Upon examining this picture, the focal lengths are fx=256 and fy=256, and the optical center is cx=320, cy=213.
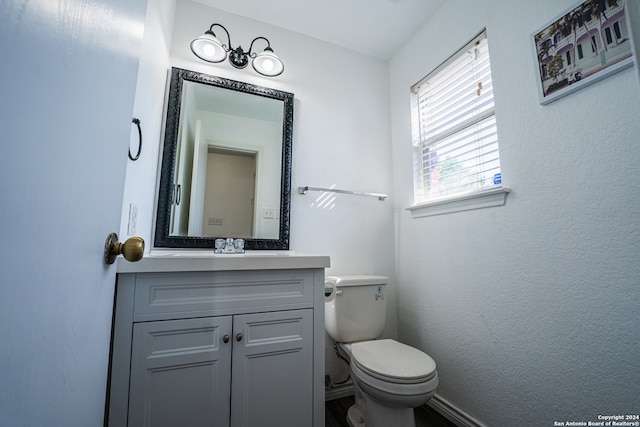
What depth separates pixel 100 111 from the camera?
0.42 meters

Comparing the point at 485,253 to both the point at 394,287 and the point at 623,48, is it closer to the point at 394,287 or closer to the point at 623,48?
the point at 394,287

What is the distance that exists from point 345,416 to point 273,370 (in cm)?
79

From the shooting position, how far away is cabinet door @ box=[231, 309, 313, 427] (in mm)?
930

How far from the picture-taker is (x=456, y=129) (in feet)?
5.06

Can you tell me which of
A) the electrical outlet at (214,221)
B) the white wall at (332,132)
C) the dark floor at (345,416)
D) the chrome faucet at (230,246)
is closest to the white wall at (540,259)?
the dark floor at (345,416)

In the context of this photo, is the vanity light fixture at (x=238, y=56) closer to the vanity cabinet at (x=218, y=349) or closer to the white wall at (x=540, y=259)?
the white wall at (x=540, y=259)

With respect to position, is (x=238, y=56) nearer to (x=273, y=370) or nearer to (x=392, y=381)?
(x=273, y=370)

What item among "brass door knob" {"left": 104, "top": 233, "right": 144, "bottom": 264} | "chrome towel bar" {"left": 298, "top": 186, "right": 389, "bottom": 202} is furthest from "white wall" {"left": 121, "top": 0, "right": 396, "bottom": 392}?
"brass door knob" {"left": 104, "top": 233, "right": 144, "bottom": 264}

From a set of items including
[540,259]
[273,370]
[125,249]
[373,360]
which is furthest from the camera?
[373,360]

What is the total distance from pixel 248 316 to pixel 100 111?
0.78 meters

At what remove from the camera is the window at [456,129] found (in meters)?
1.38

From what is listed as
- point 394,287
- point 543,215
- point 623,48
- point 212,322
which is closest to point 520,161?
point 543,215

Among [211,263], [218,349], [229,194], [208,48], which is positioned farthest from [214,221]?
[208,48]

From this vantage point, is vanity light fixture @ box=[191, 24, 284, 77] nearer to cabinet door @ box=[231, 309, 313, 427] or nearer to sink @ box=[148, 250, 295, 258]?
sink @ box=[148, 250, 295, 258]
